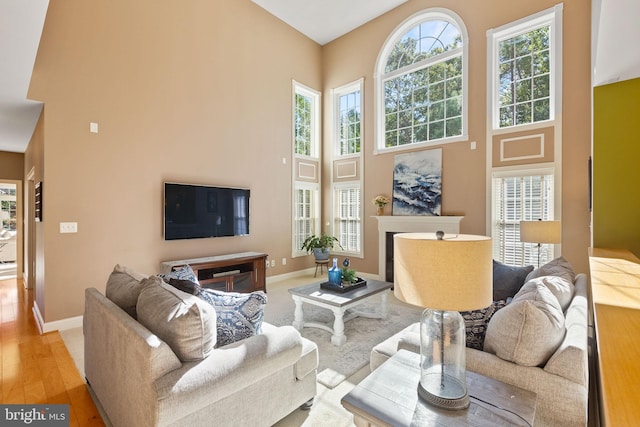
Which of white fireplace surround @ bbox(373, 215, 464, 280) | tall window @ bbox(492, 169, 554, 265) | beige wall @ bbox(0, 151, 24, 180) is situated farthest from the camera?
beige wall @ bbox(0, 151, 24, 180)

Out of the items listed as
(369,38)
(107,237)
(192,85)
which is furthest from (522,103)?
(107,237)

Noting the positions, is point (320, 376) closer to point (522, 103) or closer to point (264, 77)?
point (522, 103)

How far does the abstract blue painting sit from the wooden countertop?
139 inches

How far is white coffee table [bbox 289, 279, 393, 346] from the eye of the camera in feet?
9.87

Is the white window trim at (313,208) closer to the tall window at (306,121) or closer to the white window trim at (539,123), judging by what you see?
the tall window at (306,121)

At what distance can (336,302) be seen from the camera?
3049mm

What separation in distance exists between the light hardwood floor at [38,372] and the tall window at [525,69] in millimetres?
5721

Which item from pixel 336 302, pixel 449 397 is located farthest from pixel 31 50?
pixel 449 397

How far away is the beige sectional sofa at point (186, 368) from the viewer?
1.31 m

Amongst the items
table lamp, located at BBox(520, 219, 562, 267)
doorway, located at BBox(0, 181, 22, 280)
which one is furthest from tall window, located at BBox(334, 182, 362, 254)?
doorway, located at BBox(0, 181, 22, 280)

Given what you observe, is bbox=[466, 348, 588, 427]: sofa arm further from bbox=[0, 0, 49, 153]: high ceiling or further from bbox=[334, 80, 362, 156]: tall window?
bbox=[334, 80, 362, 156]: tall window

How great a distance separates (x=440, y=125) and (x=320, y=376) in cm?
450

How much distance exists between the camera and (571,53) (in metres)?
3.94

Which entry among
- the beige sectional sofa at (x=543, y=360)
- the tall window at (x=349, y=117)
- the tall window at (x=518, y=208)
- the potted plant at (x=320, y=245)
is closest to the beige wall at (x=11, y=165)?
the potted plant at (x=320, y=245)
